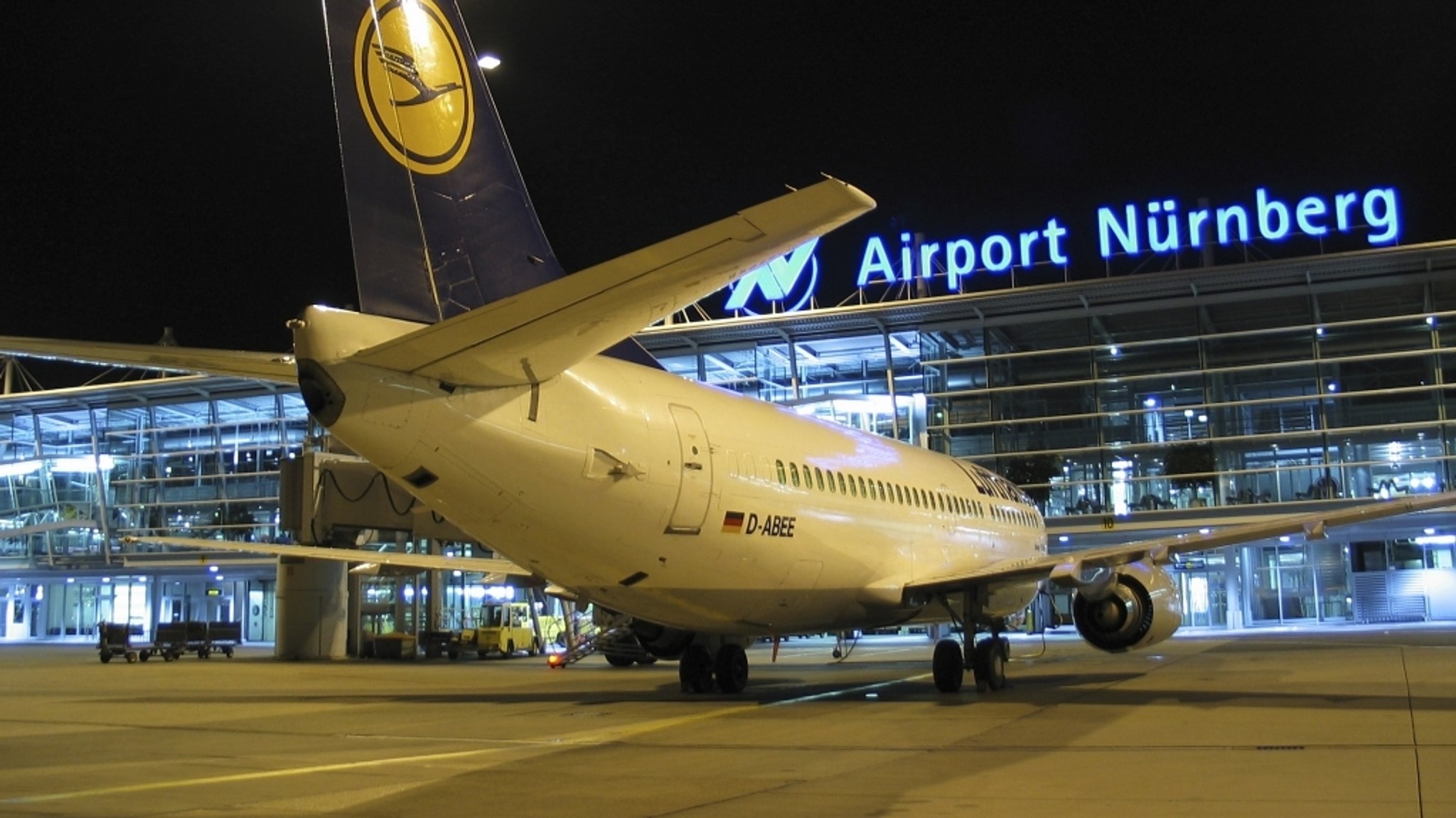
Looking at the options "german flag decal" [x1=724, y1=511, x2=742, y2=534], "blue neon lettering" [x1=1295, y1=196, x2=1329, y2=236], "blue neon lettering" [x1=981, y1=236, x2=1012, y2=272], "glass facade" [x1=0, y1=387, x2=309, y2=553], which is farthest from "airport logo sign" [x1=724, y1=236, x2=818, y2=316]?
"german flag decal" [x1=724, y1=511, x2=742, y2=534]

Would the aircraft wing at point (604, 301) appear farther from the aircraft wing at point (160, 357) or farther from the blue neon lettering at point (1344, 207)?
the blue neon lettering at point (1344, 207)

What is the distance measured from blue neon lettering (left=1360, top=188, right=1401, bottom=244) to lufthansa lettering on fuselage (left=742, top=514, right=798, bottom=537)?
30087 millimetres

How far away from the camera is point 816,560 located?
14.8 metres

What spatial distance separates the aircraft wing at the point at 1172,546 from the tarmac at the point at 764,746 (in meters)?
1.56

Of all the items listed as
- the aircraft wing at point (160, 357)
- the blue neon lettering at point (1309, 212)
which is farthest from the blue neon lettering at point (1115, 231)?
the aircraft wing at point (160, 357)

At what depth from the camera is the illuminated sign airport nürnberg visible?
1452 inches

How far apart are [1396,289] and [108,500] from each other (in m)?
52.0

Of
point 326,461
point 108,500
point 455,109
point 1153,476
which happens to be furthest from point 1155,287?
point 108,500

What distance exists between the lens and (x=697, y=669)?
17.0m

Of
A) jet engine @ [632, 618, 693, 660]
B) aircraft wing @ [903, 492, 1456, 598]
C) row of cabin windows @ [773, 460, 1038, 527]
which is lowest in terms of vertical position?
jet engine @ [632, 618, 693, 660]

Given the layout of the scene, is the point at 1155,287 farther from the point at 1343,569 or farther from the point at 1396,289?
the point at 1343,569

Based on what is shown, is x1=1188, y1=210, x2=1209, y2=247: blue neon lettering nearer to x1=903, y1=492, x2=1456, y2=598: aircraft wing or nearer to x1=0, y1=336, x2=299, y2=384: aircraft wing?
x1=903, y1=492, x2=1456, y2=598: aircraft wing

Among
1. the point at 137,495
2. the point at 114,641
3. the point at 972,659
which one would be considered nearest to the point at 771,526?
the point at 972,659

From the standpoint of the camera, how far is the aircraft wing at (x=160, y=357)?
28.7ft
